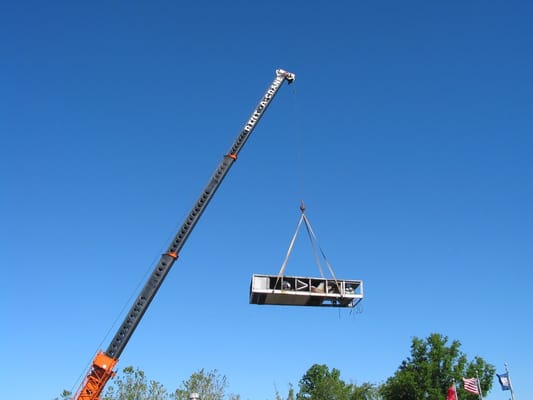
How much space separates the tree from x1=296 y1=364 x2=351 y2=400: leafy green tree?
31.5m

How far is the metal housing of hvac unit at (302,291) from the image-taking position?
66.5 feet

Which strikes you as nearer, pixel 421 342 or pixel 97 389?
pixel 97 389

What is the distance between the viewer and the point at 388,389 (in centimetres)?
5944

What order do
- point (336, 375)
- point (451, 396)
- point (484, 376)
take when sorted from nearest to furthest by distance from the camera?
point (451, 396), point (484, 376), point (336, 375)

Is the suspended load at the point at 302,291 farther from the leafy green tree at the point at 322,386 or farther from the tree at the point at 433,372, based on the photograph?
the leafy green tree at the point at 322,386

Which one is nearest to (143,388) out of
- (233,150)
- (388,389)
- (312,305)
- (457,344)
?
(388,389)

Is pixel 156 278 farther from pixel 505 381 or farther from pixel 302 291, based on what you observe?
pixel 505 381

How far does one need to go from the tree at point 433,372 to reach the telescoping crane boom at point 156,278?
40360 mm

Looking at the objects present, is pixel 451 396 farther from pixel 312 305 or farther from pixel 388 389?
pixel 312 305


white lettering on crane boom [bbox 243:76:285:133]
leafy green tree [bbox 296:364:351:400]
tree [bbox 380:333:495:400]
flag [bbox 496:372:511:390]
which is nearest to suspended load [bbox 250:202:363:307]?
white lettering on crane boom [bbox 243:76:285:133]

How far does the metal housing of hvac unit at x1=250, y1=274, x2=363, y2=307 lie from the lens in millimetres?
20266

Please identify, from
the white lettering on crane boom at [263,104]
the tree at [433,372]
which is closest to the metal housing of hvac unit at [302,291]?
the white lettering on crane boom at [263,104]

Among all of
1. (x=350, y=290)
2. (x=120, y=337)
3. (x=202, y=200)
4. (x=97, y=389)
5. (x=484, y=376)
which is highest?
(x=484, y=376)

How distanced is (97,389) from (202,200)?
36.8ft
